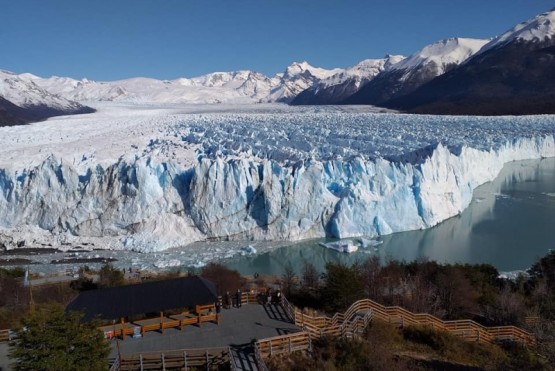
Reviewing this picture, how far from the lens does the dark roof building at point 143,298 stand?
24.9ft

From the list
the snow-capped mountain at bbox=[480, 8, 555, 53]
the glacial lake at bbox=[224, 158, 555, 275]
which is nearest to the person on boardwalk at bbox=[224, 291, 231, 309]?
the glacial lake at bbox=[224, 158, 555, 275]

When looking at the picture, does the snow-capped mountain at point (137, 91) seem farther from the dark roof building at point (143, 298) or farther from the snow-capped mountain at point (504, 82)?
the dark roof building at point (143, 298)

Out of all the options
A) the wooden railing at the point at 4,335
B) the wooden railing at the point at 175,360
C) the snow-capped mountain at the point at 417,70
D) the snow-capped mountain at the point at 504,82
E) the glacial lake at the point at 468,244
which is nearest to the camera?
the wooden railing at the point at 175,360

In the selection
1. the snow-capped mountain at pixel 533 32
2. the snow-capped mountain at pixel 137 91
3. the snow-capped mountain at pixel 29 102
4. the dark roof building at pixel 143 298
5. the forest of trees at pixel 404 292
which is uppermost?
the snow-capped mountain at pixel 533 32

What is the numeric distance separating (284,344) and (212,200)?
11.6m

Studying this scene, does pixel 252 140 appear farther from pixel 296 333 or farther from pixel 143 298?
pixel 296 333

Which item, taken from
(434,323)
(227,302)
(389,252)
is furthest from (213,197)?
(434,323)

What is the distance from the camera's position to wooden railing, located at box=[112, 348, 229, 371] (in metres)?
6.76

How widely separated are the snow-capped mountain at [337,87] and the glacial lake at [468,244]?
70.9m

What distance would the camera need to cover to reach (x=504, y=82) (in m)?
67.6

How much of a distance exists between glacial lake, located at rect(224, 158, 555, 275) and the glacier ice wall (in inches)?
38.5

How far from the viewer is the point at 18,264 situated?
16.4m

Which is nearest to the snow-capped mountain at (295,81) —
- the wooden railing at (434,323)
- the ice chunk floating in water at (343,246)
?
the ice chunk floating in water at (343,246)

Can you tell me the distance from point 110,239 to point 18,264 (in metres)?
3.07
